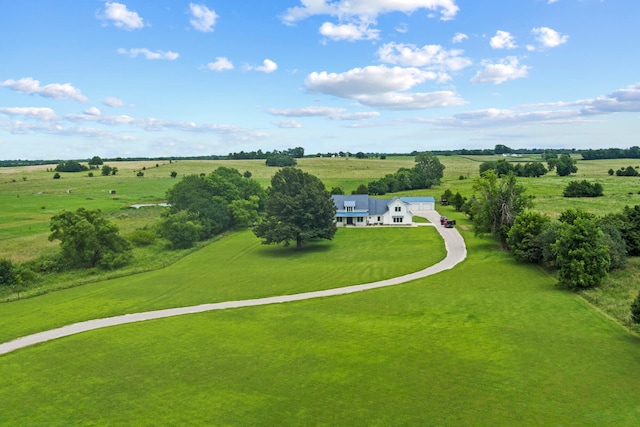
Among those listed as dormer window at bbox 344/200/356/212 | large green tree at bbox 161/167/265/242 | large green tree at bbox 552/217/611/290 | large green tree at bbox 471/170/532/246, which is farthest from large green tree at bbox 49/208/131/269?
large green tree at bbox 552/217/611/290

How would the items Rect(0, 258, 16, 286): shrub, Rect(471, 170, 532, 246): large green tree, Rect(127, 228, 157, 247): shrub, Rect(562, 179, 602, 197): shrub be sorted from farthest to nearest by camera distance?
Rect(562, 179, 602, 197): shrub → Rect(127, 228, 157, 247): shrub → Rect(471, 170, 532, 246): large green tree → Rect(0, 258, 16, 286): shrub

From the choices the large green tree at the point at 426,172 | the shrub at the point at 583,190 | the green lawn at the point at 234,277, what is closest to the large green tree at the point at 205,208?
the green lawn at the point at 234,277

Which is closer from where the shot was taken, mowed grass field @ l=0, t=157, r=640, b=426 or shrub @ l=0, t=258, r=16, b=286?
mowed grass field @ l=0, t=157, r=640, b=426

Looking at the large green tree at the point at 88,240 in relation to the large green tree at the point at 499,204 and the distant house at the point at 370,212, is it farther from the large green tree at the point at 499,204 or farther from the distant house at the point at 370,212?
the large green tree at the point at 499,204

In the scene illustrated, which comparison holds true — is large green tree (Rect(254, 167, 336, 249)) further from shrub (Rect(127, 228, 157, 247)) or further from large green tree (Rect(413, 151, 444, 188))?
large green tree (Rect(413, 151, 444, 188))

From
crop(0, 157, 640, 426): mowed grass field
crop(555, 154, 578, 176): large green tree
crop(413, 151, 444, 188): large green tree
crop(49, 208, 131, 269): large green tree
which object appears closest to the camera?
crop(0, 157, 640, 426): mowed grass field

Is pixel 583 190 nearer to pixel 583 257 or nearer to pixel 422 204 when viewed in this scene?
pixel 422 204

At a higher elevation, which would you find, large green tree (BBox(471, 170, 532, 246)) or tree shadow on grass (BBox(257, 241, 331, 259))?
large green tree (BBox(471, 170, 532, 246))

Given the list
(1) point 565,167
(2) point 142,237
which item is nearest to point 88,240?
(2) point 142,237
